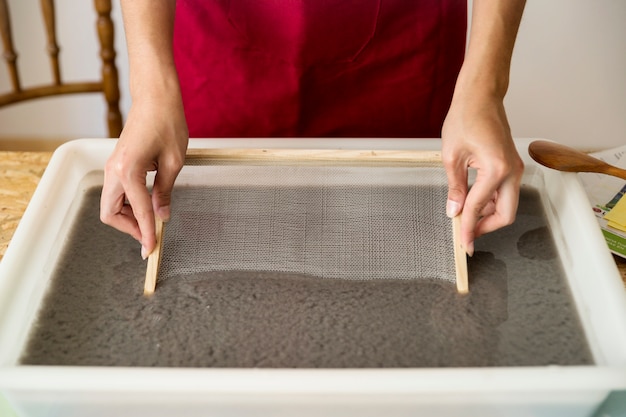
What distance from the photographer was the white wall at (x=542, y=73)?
5.00 feet

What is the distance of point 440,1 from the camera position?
2.90ft

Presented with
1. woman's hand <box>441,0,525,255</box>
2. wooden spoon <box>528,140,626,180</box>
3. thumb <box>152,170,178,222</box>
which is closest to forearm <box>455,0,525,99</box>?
woman's hand <box>441,0,525,255</box>

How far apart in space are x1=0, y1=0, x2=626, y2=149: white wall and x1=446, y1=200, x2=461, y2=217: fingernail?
3.31 ft

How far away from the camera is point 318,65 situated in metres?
0.89

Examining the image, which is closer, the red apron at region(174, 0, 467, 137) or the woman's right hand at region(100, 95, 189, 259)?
the woman's right hand at region(100, 95, 189, 259)

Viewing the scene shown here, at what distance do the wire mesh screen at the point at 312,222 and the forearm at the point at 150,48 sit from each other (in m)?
0.12

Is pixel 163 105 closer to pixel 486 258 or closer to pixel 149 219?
pixel 149 219

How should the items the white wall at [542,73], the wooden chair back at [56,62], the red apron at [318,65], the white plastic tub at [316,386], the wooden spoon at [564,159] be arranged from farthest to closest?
the white wall at [542,73], the wooden chair back at [56,62], the red apron at [318,65], the wooden spoon at [564,159], the white plastic tub at [316,386]

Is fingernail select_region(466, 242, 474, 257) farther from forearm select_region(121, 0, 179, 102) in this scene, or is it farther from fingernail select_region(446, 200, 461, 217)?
forearm select_region(121, 0, 179, 102)

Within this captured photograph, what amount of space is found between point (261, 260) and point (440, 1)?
0.45 meters

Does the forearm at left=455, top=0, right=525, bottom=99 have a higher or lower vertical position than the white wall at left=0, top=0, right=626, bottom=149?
higher

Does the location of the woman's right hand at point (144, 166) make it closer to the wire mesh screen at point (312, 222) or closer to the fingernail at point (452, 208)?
the wire mesh screen at point (312, 222)

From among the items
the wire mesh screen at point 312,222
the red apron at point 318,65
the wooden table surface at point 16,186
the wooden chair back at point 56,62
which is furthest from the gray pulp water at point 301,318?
the wooden chair back at point 56,62

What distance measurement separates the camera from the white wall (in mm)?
1523
